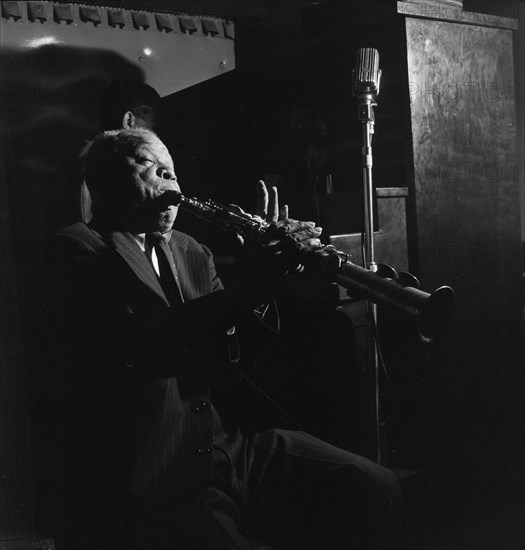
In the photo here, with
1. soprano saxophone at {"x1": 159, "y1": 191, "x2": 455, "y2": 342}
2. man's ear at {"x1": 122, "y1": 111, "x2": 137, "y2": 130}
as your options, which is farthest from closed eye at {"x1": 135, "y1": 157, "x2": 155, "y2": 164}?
man's ear at {"x1": 122, "y1": 111, "x2": 137, "y2": 130}

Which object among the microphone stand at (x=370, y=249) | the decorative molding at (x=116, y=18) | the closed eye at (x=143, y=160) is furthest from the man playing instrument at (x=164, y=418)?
the decorative molding at (x=116, y=18)

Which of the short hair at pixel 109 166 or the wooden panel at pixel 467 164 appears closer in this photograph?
the short hair at pixel 109 166

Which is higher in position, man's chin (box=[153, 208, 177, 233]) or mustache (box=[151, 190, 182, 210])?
mustache (box=[151, 190, 182, 210])

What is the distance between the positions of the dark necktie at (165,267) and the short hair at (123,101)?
1.33 meters

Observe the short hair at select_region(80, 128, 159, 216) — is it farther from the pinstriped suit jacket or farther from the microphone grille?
the microphone grille

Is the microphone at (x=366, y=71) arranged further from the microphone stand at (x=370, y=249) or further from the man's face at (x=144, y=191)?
the man's face at (x=144, y=191)

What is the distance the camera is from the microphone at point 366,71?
8.20ft

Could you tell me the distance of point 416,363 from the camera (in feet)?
8.91

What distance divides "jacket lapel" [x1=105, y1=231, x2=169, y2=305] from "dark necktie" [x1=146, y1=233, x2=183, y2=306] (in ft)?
0.15

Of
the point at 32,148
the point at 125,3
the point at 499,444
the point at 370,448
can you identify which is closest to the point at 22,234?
the point at 32,148

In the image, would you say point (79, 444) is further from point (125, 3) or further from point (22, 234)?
point (125, 3)

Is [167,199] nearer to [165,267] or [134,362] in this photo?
[165,267]

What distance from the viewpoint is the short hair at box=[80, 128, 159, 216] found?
196 centimetres

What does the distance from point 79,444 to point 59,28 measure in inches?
89.7
